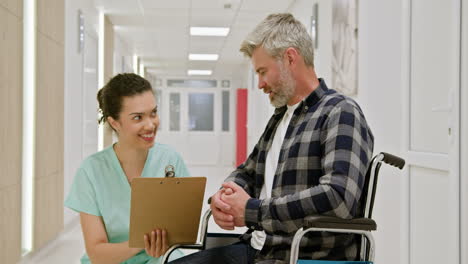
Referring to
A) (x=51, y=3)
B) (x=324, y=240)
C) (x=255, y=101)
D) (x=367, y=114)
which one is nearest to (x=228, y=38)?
(x=255, y=101)

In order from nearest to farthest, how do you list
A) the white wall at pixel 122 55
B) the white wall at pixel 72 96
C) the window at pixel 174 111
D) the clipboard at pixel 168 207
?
the clipboard at pixel 168 207 < the white wall at pixel 72 96 < the white wall at pixel 122 55 < the window at pixel 174 111

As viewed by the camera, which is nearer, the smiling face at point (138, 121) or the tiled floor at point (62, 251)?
the smiling face at point (138, 121)

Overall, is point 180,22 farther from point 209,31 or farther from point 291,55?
point 291,55

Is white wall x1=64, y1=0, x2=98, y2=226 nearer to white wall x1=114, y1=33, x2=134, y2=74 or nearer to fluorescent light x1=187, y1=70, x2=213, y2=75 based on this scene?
white wall x1=114, y1=33, x2=134, y2=74

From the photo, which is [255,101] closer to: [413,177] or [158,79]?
[158,79]

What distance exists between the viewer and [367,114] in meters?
3.66

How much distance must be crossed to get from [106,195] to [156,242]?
1.02 feet

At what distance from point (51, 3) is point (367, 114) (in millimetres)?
2917

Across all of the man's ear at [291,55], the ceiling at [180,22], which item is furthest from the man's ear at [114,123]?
the ceiling at [180,22]

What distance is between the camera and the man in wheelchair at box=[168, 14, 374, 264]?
1.51m

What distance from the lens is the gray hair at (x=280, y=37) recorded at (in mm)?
1787

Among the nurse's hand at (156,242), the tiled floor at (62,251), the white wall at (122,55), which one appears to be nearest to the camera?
the nurse's hand at (156,242)

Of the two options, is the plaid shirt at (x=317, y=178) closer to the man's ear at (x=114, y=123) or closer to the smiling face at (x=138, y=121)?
the smiling face at (x=138, y=121)

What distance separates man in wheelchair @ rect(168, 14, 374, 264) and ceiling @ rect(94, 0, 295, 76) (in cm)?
508
